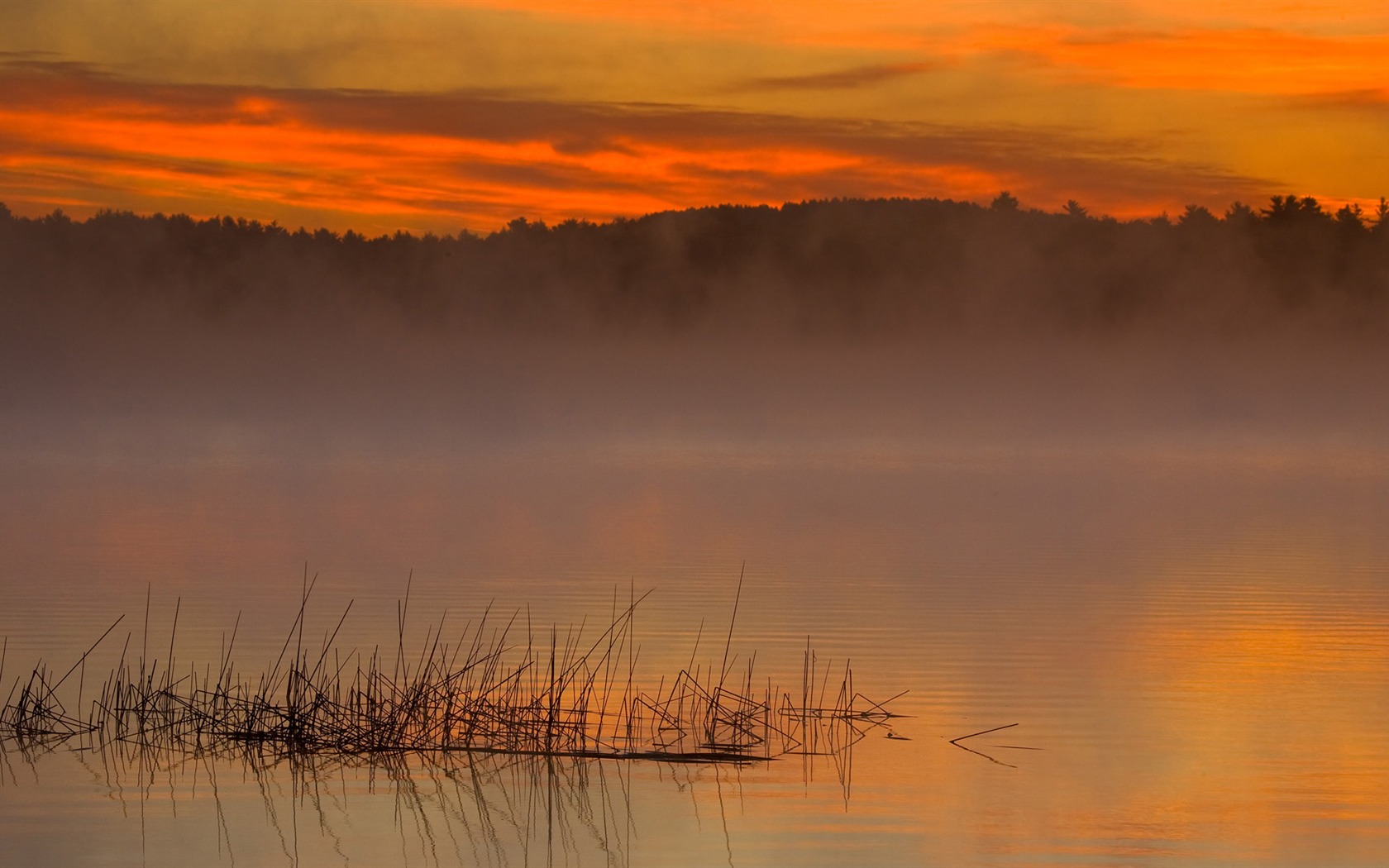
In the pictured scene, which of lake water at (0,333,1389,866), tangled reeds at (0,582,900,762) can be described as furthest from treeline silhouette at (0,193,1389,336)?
tangled reeds at (0,582,900,762)

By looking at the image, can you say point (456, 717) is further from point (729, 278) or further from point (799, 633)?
point (729, 278)

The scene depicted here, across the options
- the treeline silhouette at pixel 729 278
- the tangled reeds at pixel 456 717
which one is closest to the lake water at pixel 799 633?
the tangled reeds at pixel 456 717

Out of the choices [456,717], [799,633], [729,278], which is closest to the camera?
[456,717]

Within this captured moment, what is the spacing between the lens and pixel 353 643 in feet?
61.7

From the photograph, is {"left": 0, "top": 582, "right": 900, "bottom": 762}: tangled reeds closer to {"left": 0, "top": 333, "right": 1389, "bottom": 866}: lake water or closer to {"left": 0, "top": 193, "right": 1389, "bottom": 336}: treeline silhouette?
{"left": 0, "top": 333, "right": 1389, "bottom": 866}: lake water

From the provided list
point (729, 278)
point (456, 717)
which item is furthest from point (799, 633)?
point (729, 278)

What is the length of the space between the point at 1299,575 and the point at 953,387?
145775 millimetres

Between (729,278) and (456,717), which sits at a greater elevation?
(729,278)

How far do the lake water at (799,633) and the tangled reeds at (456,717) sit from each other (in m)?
0.33

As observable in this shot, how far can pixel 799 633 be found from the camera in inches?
792

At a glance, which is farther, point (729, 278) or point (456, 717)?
point (729, 278)

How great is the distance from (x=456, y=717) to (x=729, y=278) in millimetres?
170130

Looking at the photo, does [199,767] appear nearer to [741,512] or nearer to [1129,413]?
[741,512]

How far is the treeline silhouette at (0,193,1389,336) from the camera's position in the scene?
16662 centimetres
